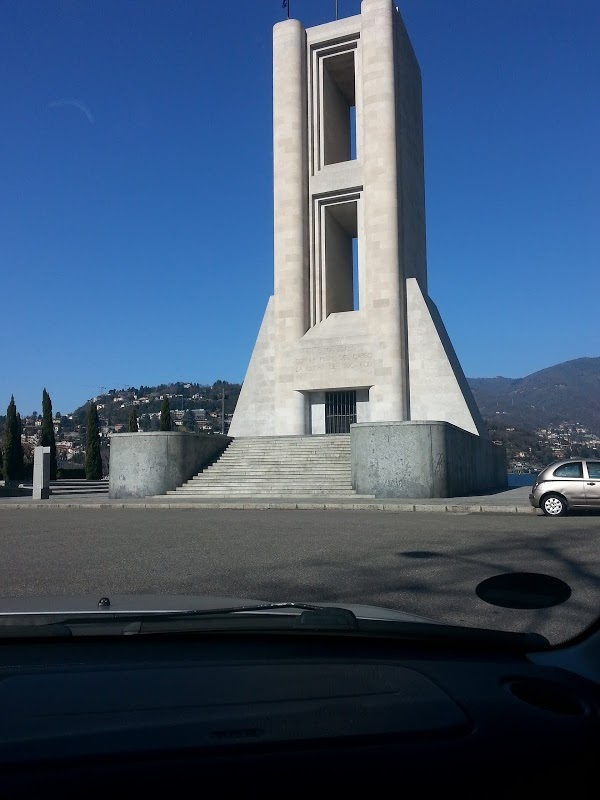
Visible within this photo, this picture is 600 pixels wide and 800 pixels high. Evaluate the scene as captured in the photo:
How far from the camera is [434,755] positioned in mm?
1575

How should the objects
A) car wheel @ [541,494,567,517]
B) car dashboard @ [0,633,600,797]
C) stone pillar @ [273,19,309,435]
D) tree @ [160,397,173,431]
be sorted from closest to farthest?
car dashboard @ [0,633,600,797] < car wheel @ [541,494,567,517] < stone pillar @ [273,19,309,435] < tree @ [160,397,173,431]

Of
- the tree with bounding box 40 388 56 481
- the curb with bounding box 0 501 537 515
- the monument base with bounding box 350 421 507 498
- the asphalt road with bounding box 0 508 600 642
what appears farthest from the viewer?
the tree with bounding box 40 388 56 481

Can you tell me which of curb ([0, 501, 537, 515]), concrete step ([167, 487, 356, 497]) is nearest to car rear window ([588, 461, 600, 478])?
curb ([0, 501, 537, 515])

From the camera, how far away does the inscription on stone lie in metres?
31.9

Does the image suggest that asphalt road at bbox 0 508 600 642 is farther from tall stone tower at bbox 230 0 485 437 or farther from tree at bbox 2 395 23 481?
tree at bbox 2 395 23 481

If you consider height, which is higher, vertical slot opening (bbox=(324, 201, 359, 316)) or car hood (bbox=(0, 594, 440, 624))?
vertical slot opening (bbox=(324, 201, 359, 316))

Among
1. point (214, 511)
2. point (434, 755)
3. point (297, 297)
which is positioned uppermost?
point (297, 297)

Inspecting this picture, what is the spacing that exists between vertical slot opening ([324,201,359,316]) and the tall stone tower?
14cm

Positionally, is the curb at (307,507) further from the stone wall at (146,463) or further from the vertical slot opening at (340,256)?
the vertical slot opening at (340,256)

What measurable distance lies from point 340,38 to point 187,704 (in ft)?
120

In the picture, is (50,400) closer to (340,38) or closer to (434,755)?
(340,38)

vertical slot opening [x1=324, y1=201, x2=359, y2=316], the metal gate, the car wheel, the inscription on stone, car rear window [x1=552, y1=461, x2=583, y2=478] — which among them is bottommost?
the car wheel

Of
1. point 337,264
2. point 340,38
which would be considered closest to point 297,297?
point 337,264

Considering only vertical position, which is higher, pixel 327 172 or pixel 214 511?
pixel 327 172
